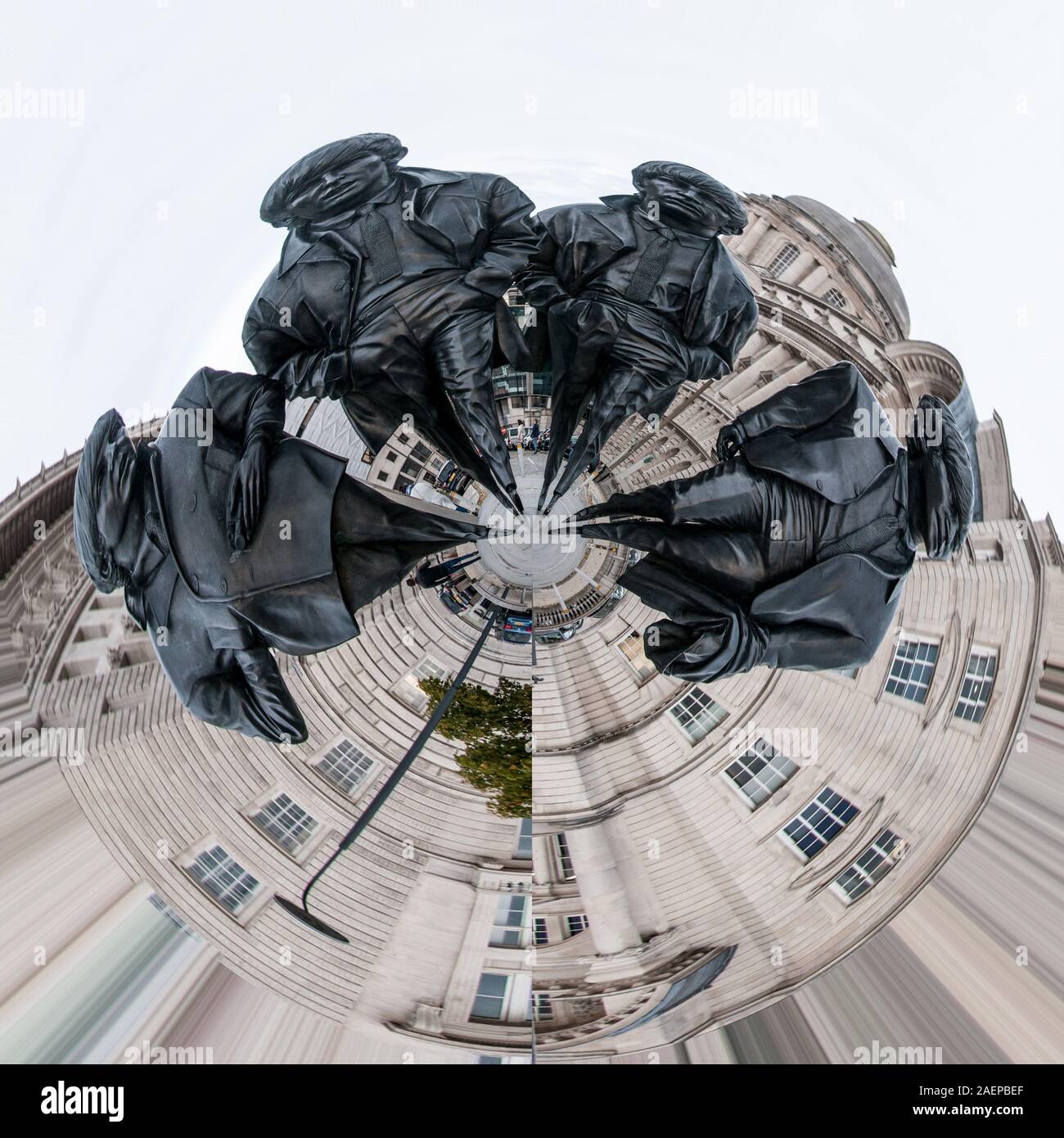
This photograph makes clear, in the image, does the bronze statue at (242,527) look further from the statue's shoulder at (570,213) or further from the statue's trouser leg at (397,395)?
the statue's shoulder at (570,213)

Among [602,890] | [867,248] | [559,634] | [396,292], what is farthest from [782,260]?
[602,890]

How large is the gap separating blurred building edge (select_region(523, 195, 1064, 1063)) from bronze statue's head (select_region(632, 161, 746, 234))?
0.16 meters

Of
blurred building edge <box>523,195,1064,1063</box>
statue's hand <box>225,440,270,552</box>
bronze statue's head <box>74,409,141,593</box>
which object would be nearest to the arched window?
blurred building edge <box>523,195,1064,1063</box>

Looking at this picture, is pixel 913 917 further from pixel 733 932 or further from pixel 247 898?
pixel 247 898

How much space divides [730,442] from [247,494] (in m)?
1.36

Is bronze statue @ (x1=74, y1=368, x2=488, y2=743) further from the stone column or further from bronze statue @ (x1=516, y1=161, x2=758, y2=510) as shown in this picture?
the stone column

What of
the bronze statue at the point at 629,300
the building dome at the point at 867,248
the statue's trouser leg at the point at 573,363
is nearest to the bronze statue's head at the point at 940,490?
the building dome at the point at 867,248

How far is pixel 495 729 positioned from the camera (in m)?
2.59

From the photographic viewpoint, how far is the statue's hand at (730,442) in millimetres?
2400

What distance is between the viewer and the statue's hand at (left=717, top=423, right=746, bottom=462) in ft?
7.88

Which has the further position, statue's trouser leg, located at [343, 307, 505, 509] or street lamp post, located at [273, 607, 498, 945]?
street lamp post, located at [273, 607, 498, 945]

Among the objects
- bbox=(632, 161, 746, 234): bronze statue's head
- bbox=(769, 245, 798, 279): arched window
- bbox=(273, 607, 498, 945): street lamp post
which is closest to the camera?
bbox=(632, 161, 746, 234): bronze statue's head

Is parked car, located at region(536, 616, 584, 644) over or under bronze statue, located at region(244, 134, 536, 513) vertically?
under
